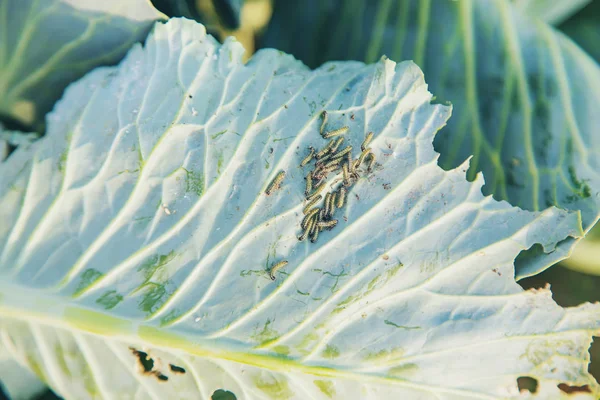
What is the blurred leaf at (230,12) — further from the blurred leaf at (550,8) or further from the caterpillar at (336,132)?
the blurred leaf at (550,8)

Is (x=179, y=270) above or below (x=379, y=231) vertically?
below

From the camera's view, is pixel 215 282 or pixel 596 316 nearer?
pixel 215 282

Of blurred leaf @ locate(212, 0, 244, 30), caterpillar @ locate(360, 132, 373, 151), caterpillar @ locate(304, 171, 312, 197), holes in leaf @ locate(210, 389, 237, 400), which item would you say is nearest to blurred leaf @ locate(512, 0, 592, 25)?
caterpillar @ locate(360, 132, 373, 151)

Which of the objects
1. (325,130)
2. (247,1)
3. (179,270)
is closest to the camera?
(179,270)

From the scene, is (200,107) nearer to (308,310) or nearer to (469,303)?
(308,310)

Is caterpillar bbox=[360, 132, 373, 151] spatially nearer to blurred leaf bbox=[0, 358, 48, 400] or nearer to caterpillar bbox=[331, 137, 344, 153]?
caterpillar bbox=[331, 137, 344, 153]

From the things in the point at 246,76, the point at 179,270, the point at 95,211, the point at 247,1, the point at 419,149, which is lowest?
the point at 179,270

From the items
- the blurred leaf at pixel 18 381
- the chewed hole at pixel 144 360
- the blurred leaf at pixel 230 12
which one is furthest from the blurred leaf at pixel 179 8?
the blurred leaf at pixel 18 381

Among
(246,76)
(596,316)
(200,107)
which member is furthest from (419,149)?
(596,316)
